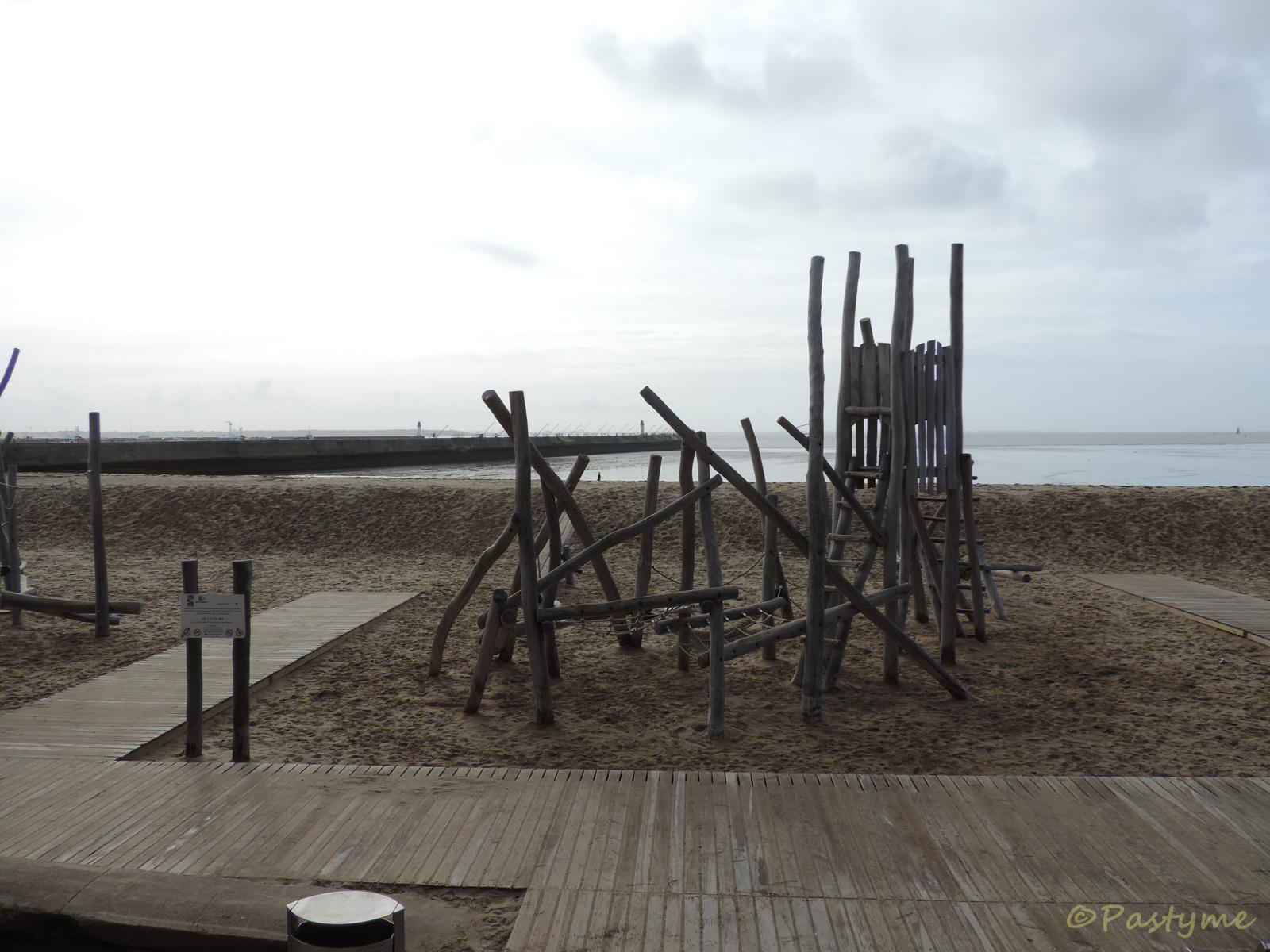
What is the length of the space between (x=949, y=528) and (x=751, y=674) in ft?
6.58

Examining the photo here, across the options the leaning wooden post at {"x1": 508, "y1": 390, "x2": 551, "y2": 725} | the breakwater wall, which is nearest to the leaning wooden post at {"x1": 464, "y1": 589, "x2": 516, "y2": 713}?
the leaning wooden post at {"x1": 508, "y1": 390, "x2": 551, "y2": 725}

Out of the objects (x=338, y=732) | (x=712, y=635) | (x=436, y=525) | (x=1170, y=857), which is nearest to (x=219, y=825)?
(x=338, y=732)

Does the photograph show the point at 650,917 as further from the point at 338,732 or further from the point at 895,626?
the point at 895,626

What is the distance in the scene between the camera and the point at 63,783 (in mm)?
4914

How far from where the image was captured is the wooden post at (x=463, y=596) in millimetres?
7080

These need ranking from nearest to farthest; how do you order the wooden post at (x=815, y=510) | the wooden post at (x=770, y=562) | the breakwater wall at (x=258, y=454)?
1. the wooden post at (x=815, y=510)
2. the wooden post at (x=770, y=562)
3. the breakwater wall at (x=258, y=454)

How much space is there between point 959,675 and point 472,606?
5297 millimetres

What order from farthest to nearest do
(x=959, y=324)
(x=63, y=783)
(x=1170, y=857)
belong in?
1. (x=959, y=324)
2. (x=63, y=783)
3. (x=1170, y=857)

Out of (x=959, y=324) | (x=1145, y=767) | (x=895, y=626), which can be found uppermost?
(x=959, y=324)

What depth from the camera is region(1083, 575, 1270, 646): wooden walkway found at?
30.3ft

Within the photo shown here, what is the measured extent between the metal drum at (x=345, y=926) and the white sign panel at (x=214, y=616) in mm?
2430

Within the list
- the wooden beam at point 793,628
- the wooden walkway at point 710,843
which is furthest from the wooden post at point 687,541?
the wooden walkway at point 710,843

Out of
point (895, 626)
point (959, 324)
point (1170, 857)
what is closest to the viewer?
point (1170, 857)

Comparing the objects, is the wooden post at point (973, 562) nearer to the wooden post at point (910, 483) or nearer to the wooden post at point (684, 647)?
the wooden post at point (910, 483)
